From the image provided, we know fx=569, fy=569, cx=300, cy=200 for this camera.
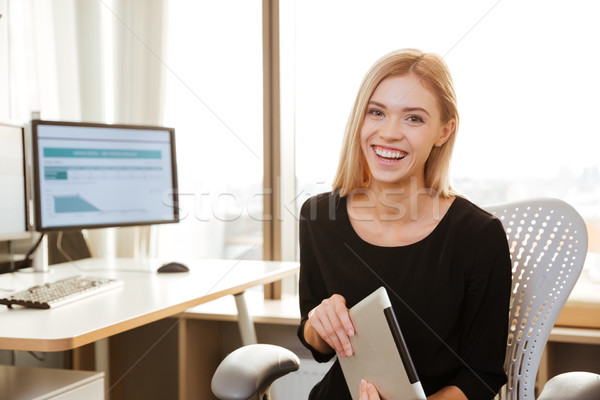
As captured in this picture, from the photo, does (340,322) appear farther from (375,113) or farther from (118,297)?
(118,297)

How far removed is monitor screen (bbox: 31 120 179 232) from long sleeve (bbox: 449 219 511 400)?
1281mm

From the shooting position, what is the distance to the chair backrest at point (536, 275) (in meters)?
1.12

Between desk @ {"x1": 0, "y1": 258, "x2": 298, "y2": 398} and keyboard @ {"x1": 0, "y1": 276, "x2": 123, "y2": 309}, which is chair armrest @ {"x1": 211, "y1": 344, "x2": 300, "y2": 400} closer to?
desk @ {"x1": 0, "y1": 258, "x2": 298, "y2": 398}

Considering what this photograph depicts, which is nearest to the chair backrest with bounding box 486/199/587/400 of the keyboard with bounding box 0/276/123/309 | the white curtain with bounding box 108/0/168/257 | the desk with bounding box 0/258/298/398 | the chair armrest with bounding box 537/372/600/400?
the chair armrest with bounding box 537/372/600/400

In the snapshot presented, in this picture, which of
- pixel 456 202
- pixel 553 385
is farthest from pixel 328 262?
pixel 553 385

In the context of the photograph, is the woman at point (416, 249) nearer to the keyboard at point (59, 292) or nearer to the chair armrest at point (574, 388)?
the chair armrest at point (574, 388)

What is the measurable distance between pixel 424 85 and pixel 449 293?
42 centimetres

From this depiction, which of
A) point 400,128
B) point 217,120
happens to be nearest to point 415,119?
point 400,128

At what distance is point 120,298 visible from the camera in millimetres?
1497

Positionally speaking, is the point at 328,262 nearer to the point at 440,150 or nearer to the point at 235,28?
the point at 440,150

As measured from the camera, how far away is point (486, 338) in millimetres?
1104

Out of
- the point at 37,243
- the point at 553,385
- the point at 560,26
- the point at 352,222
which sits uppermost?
the point at 560,26

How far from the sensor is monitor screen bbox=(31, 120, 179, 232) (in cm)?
183

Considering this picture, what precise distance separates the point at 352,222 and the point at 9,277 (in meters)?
1.20
